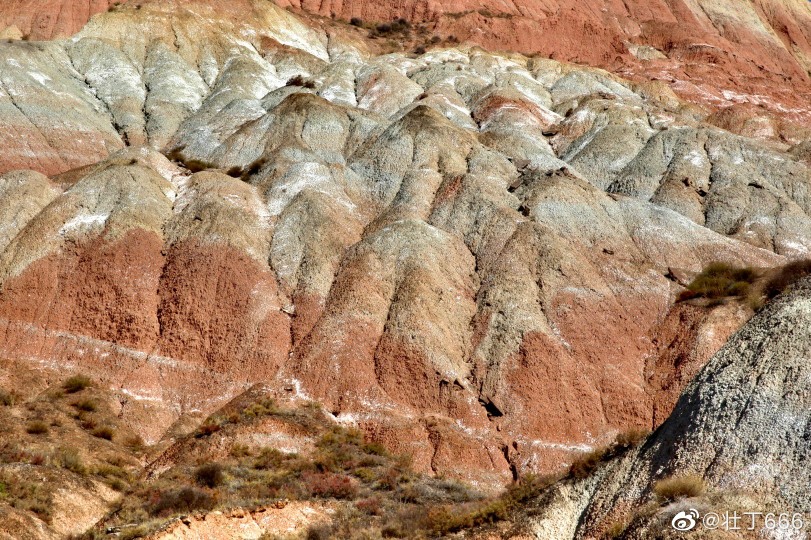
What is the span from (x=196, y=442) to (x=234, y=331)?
7.66 metres

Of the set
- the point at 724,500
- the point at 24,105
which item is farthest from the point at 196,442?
the point at 24,105

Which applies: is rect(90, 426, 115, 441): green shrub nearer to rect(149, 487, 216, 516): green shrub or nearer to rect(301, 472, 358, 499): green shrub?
rect(149, 487, 216, 516): green shrub

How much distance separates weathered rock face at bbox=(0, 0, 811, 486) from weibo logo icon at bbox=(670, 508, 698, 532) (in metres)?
14.1

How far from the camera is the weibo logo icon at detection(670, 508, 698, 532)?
1257 cm

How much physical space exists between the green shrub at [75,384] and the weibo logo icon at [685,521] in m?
24.1

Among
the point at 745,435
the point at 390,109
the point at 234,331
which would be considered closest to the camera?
the point at 745,435

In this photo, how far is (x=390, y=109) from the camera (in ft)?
200

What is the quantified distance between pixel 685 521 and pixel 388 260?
75.8 feet

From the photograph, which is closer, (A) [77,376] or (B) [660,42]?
(A) [77,376]

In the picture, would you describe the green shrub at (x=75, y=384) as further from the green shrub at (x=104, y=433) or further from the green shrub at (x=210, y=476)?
the green shrub at (x=210, y=476)

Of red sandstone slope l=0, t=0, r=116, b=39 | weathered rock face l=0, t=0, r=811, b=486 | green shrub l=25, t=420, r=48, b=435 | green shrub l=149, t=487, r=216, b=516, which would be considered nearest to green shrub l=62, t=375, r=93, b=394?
weathered rock face l=0, t=0, r=811, b=486

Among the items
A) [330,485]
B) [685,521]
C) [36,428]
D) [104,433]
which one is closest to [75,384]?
[104,433]

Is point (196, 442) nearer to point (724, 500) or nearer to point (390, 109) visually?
point (724, 500)

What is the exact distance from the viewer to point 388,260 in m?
34.6
